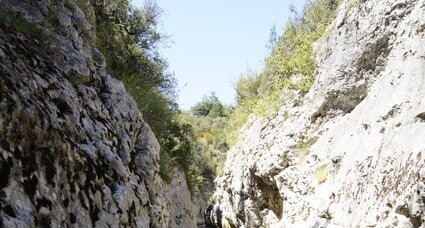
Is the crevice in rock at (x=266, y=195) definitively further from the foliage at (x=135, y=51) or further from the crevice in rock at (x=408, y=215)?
the crevice in rock at (x=408, y=215)

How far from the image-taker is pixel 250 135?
1802 cm

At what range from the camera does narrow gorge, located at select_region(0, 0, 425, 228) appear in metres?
4.21

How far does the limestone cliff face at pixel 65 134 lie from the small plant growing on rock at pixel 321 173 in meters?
4.52

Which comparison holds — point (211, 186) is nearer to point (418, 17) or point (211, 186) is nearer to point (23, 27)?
point (418, 17)

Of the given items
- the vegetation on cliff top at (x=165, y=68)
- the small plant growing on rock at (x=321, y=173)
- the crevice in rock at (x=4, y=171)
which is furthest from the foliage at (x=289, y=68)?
the crevice in rock at (x=4, y=171)

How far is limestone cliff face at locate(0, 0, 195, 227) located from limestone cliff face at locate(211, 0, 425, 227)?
4.02 m

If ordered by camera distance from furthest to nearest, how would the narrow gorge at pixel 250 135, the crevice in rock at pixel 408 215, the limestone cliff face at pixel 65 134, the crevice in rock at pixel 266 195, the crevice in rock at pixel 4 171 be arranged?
the crevice in rock at pixel 266 195 → the crevice in rock at pixel 408 215 → the narrow gorge at pixel 250 135 → the limestone cliff face at pixel 65 134 → the crevice in rock at pixel 4 171

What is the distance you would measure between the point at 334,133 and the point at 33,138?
8.92 meters

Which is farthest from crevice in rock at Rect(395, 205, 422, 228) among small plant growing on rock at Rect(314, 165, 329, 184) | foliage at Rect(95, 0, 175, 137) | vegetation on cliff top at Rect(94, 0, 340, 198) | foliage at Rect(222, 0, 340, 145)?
foliage at Rect(222, 0, 340, 145)

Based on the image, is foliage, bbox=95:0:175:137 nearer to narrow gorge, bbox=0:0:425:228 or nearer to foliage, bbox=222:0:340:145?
narrow gorge, bbox=0:0:425:228

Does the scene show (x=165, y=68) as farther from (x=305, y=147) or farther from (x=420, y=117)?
(x=420, y=117)

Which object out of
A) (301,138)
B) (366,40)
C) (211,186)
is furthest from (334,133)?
(211,186)

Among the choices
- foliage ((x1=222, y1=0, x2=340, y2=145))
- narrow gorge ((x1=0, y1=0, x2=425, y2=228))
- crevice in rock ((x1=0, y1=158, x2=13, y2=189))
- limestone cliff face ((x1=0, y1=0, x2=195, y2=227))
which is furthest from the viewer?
foliage ((x1=222, y1=0, x2=340, y2=145))

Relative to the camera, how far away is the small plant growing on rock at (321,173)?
1073 cm
